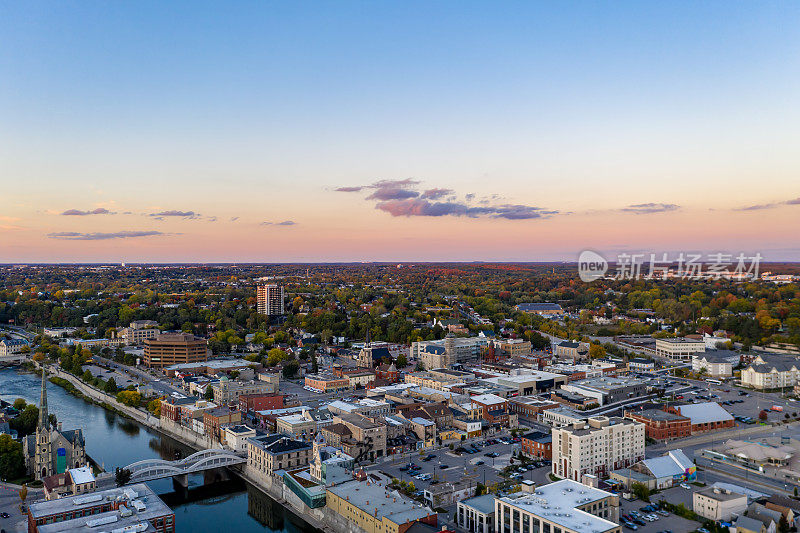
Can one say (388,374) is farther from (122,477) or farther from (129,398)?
(122,477)

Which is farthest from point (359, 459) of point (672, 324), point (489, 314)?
point (489, 314)

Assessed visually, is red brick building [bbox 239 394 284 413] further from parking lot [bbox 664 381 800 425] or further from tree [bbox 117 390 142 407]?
parking lot [bbox 664 381 800 425]

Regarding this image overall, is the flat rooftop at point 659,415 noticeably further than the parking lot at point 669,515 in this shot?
Yes

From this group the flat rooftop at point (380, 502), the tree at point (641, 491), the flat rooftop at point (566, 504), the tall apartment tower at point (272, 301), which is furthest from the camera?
the tall apartment tower at point (272, 301)

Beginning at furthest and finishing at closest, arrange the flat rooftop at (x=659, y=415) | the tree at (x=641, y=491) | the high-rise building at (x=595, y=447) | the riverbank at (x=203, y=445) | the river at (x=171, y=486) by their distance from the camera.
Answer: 1. the flat rooftop at (x=659, y=415)
2. the high-rise building at (x=595, y=447)
3. the river at (x=171, y=486)
4. the tree at (x=641, y=491)
5. the riverbank at (x=203, y=445)

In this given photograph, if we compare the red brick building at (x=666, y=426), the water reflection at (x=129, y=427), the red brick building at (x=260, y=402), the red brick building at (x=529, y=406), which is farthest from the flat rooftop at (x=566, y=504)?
the water reflection at (x=129, y=427)

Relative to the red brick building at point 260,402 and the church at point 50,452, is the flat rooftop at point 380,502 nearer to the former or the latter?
the church at point 50,452
